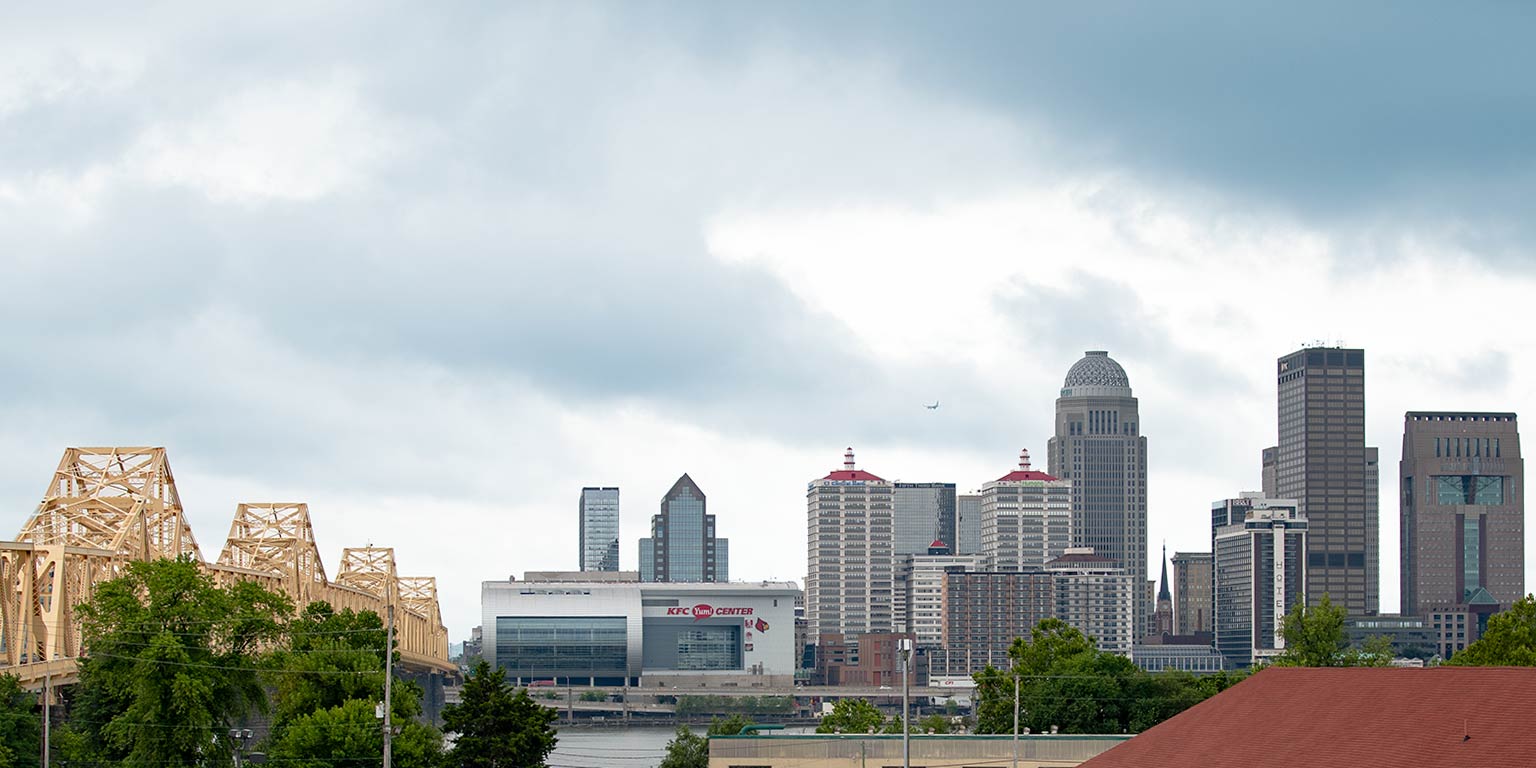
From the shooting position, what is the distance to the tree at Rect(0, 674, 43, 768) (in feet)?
285

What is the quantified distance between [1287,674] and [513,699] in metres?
37.6

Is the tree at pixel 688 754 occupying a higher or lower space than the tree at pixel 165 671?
lower

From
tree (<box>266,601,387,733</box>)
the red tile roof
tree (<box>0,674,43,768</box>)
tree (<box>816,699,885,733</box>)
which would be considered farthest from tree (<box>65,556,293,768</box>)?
tree (<box>816,699,885,733</box>)

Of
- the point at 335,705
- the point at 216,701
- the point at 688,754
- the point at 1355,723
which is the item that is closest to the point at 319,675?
the point at 335,705

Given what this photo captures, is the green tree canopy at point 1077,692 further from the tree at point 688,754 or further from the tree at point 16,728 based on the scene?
the tree at point 16,728

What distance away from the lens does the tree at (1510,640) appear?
365ft

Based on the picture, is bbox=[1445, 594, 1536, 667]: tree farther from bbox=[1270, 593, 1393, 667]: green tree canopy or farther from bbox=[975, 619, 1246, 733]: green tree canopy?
bbox=[975, 619, 1246, 733]: green tree canopy

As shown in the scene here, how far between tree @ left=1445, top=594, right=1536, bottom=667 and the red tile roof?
44636mm

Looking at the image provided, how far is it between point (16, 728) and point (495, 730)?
2044 cm

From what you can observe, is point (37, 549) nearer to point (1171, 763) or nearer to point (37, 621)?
point (37, 621)

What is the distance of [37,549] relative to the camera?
4158 inches

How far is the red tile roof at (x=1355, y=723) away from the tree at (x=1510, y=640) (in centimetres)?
4464

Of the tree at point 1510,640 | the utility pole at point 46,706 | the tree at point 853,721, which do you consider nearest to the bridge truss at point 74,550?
the utility pole at point 46,706

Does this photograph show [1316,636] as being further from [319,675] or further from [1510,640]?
[319,675]
